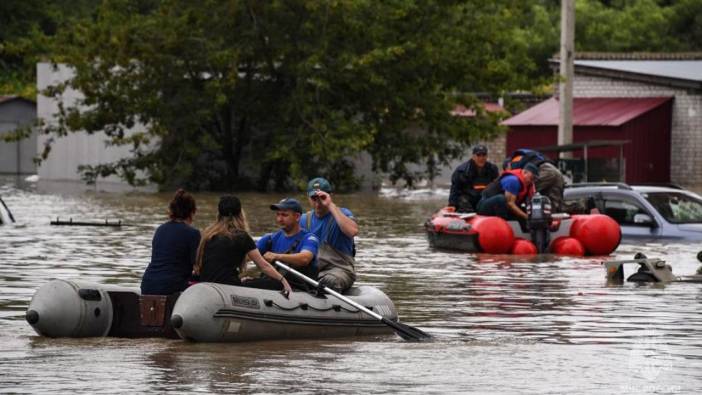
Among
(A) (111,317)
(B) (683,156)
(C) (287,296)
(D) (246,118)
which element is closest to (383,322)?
(C) (287,296)

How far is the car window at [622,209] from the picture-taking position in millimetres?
29203

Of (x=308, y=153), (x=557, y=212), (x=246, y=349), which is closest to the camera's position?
(x=246, y=349)

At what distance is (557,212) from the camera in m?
27.5

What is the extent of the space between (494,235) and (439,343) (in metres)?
11.3

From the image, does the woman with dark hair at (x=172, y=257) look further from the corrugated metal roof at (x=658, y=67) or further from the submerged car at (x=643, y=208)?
the corrugated metal roof at (x=658, y=67)

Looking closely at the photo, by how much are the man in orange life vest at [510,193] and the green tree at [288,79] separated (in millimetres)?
21433

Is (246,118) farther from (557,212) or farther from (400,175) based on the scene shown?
(557,212)

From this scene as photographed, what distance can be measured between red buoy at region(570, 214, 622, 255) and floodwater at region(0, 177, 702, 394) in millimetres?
453

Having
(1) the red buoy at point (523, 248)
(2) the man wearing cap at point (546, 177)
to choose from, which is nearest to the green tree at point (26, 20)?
(2) the man wearing cap at point (546, 177)

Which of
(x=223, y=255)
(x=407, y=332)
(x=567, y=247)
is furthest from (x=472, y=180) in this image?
(x=223, y=255)

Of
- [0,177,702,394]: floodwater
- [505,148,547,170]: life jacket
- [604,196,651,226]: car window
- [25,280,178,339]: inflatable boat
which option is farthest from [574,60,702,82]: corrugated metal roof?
[25,280,178,339]: inflatable boat

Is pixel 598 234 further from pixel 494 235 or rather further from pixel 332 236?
pixel 332 236

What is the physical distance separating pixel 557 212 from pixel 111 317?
1317cm

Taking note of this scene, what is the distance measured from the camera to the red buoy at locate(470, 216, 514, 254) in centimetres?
2656
